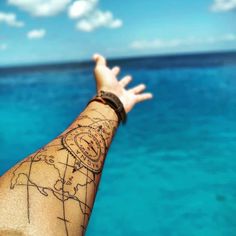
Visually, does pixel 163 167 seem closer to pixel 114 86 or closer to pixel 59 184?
pixel 114 86

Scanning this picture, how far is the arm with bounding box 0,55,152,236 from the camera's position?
946mm

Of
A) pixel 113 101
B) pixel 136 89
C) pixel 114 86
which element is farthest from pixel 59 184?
pixel 136 89

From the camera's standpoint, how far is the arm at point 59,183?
946mm

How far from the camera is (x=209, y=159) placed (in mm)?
7316

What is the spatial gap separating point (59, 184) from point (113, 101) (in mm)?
566

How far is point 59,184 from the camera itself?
Answer: 1.08 m

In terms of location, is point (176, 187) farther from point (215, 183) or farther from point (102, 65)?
point (102, 65)

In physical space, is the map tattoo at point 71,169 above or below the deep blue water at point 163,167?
below

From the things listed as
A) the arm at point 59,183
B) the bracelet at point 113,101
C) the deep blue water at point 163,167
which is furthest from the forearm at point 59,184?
the deep blue water at point 163,167

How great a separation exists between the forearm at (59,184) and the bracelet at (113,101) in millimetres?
165

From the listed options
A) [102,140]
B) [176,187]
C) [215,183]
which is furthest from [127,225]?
[102,140]

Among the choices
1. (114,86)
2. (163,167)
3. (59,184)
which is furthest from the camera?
(163,167)

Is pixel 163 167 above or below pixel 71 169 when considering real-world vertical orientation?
above

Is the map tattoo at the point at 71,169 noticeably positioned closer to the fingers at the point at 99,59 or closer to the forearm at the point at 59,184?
the forearm at the point at 59,184
